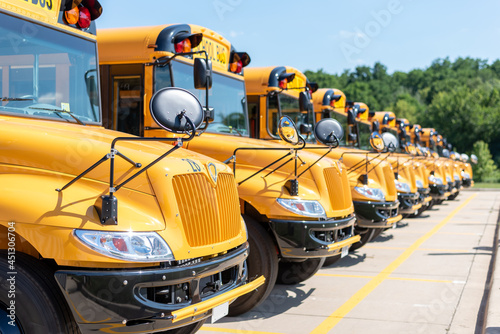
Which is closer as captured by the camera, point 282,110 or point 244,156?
point 244,156

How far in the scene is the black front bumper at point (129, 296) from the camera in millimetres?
3104

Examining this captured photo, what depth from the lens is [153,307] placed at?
323cm

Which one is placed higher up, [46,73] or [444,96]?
[444,96]

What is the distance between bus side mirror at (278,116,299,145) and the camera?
6.05 m

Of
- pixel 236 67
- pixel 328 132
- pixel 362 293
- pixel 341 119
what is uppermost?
pixel 236 67

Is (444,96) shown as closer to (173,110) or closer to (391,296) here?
(391,296)

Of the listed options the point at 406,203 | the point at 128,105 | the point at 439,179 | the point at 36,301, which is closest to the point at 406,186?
the point at 406,203

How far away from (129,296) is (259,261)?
97.7 inches

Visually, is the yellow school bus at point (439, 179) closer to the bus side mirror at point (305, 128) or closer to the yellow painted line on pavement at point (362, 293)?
the yellow painted line on pavement at point (362, 293)

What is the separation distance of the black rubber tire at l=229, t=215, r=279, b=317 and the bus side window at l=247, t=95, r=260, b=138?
10.2 ft

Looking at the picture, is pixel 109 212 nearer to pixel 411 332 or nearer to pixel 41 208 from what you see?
pixel 41 208

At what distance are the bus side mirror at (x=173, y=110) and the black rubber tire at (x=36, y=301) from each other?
1048 mm

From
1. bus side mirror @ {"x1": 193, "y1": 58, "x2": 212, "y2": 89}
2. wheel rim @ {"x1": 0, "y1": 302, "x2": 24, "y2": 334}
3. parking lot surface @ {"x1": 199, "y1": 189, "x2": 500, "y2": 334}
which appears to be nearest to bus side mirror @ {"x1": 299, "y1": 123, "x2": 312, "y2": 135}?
parking lot surface @ {"x1": 199, "y1": 189, "x2": 500, "y2": 334}

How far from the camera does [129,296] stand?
3.17 meters
